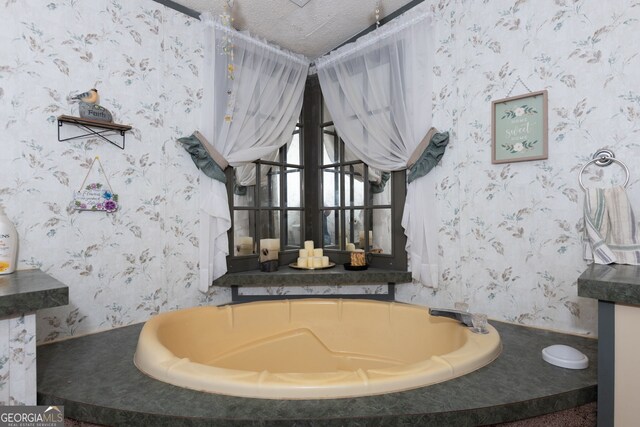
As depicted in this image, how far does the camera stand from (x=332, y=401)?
3.35 ft

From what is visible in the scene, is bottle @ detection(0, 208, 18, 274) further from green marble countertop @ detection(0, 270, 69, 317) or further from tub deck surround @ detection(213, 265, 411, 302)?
tub deck surround @ detection(213, 265, 411, 302)

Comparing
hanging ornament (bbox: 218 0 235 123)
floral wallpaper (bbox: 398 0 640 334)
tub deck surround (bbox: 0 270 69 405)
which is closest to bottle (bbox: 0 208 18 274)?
tub deck surround (bbox: 0 270 69 405)

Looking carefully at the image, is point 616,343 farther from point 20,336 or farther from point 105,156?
point 105,156

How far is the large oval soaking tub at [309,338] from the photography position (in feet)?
4.56

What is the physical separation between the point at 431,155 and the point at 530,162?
0.48 metres

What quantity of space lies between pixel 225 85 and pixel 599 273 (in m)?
2.08

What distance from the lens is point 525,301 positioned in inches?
66.7

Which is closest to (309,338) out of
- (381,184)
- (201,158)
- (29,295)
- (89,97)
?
(381,184)

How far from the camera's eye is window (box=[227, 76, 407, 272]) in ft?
7.66

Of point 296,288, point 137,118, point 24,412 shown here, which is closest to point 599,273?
point 296,288

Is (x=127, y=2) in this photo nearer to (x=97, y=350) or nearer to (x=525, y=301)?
(x=97, y=350)

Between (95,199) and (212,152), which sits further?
(212,152)

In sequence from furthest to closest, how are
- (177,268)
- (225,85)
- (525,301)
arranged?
(225,85), (177,268), (525,301)

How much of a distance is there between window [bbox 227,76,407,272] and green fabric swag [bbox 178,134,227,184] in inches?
7.7
